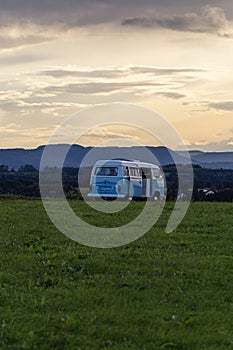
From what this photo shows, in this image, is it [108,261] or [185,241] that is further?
[185,241]

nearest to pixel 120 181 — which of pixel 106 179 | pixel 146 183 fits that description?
pixel 106 179

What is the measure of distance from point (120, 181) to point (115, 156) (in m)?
1.97

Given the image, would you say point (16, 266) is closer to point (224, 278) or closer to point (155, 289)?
point (155, 289)

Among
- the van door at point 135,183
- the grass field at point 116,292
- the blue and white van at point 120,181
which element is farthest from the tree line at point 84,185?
the grass field at point 116,292

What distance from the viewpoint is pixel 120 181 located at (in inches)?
1313

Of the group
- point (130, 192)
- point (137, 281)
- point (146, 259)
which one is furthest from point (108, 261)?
point (130, 192)

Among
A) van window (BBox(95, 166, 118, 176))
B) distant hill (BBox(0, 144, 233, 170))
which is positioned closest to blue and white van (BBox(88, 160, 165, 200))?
van window (BBox(95, 166, 118, 176))

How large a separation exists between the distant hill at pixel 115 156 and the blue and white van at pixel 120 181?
555mm

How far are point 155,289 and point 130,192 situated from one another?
22.4 meters

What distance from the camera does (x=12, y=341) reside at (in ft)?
28.1

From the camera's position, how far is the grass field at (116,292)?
29.1 ft

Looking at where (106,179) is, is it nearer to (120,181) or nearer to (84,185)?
(120,181)

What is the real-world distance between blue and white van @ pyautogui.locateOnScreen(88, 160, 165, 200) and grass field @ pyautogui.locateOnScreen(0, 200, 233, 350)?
50.7 ft

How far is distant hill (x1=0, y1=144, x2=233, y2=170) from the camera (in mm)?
25984
